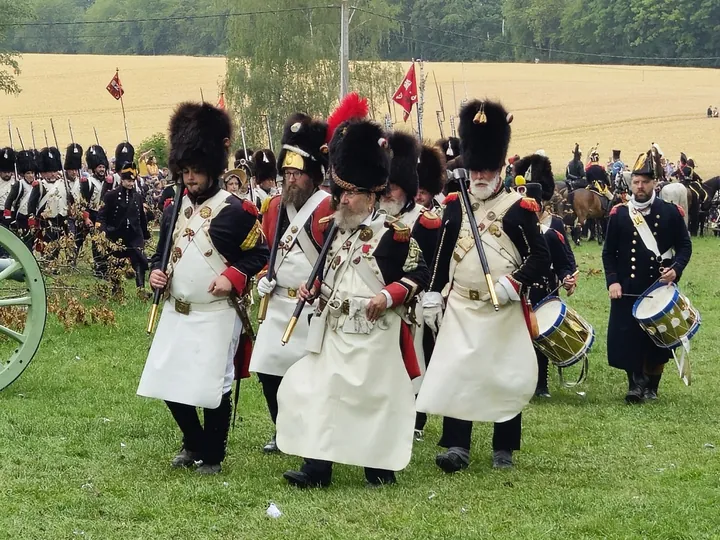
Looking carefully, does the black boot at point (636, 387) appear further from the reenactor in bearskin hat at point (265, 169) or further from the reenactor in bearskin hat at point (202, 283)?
the reenactor in bearskin hat at point (265, 169)

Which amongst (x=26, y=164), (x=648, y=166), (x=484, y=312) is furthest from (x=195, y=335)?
(x=26, y=164)

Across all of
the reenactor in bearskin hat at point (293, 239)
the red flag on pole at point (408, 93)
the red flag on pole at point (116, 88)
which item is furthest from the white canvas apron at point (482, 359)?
the red flag on pole at point (408, 93)

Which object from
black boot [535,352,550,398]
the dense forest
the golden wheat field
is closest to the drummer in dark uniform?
black boot [535,352,550,398]

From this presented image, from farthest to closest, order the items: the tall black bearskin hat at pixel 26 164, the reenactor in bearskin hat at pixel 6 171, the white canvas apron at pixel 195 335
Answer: the tall black bearskin hat at pixel 26 164 < the reenactor in bearskin hat at pixel 6 171 < the white canvas apron at pixel 195 335

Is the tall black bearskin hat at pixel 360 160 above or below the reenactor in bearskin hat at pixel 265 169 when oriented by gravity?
above

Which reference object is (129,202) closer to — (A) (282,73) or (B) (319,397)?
(B) (319,397)

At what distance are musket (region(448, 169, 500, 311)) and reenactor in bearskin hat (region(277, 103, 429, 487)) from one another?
1.63 ft

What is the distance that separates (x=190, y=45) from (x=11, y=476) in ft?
272

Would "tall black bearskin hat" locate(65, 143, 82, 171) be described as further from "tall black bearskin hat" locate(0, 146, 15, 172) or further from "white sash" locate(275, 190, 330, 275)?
"white sash" locate(275, 190, 330, 275)

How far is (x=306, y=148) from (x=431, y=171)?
64.8 inches

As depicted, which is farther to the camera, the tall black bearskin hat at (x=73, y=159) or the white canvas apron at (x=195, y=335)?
the tall black bearskin hat at (x=73, y=159)

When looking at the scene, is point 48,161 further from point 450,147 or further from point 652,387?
point 652,387

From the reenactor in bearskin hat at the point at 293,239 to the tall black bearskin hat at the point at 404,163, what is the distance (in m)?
0.69

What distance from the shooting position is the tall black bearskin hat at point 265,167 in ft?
38.7
